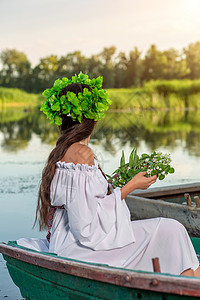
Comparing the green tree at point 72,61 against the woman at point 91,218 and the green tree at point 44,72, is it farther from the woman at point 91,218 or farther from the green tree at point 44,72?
the woman at point 91,218

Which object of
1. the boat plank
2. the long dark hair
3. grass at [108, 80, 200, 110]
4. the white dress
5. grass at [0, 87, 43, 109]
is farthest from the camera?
grass at [0, 87, 43, 109]

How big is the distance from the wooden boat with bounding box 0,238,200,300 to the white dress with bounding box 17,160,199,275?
0.44ft

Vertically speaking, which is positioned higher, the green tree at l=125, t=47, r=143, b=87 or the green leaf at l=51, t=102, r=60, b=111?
the green tree at l=125, t=47, r=143, b=87

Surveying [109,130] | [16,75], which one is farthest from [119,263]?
[16,75]

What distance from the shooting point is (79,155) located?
3.33m

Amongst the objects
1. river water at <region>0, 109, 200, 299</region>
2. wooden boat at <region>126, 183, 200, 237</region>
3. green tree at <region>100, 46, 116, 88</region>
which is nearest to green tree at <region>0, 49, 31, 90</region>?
green tree at <region>100, 46, 116, 88</region>

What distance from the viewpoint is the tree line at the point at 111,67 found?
57562mm

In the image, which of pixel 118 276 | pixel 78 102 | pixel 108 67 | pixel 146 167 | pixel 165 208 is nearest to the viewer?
pixel 118 276

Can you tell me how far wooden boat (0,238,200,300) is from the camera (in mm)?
2793

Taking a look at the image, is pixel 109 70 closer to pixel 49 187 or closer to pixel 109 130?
pixel 109 130

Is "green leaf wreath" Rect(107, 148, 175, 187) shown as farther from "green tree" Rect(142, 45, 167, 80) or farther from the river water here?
"green tree" Rect(142, 45, 167, 80)

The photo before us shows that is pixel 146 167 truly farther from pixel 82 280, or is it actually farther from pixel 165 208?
pixel 165 208

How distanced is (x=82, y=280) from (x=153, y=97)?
37222 mm

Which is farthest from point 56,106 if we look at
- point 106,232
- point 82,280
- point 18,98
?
point 18,98
